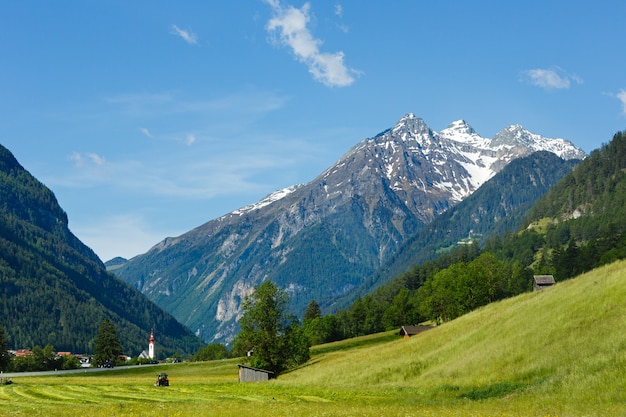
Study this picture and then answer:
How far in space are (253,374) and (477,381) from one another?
1981 inches

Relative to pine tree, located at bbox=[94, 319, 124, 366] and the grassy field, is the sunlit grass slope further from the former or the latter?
pine tree, located at bbox=[94, 319, 124, 366]

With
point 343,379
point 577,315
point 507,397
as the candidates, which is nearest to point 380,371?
point 343,379

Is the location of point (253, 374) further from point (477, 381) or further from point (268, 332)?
point (477, 381)

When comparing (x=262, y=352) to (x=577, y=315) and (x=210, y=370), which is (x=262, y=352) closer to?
(x=210, y=370)

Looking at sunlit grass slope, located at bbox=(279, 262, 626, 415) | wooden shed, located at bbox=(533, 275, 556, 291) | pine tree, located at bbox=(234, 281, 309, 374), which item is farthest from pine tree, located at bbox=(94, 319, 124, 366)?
wooden shed, located at bbox=(533, 275, 556, 291)

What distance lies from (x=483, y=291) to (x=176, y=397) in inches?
4100

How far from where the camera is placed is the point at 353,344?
16612cm

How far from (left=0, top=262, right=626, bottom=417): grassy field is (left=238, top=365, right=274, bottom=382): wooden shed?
1729 centimetres

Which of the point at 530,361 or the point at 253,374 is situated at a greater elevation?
the point at 253,374

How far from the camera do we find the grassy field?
35.5 m

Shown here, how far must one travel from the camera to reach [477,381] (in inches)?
2016

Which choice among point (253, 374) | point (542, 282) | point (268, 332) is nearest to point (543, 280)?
point (542, 282)

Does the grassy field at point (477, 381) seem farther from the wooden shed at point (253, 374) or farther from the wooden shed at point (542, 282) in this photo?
the wooden shed at point (542, 282)

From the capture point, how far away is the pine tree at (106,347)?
175500 millimetres
